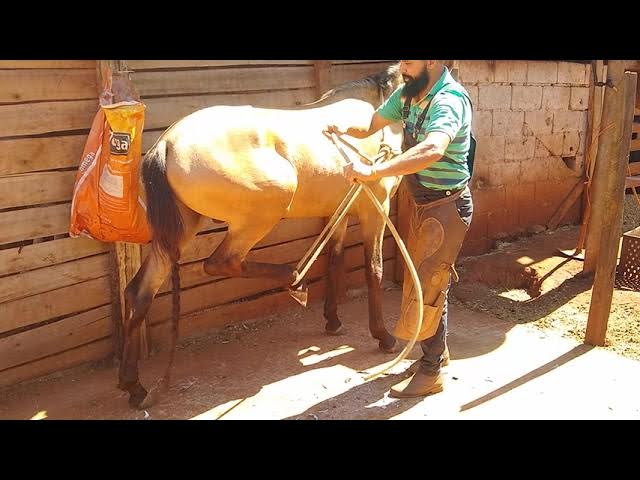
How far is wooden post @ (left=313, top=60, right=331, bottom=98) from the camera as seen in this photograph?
4820 millimetres

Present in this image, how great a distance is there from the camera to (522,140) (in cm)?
653

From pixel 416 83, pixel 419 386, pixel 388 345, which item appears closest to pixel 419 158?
pixel 416 83

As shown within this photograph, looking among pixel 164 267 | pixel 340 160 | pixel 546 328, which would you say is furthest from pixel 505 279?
pixel 164 267

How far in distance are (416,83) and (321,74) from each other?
159 centimetres

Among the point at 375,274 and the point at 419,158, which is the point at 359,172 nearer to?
A: the point at 419,158

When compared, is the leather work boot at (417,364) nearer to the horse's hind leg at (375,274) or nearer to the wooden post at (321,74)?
the horse's hind leg at (375,274)

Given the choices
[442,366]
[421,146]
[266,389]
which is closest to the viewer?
[421,146]

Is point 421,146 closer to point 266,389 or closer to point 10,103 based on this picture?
point 266,389

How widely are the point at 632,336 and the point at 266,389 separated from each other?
2651mm

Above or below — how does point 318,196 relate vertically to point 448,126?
below

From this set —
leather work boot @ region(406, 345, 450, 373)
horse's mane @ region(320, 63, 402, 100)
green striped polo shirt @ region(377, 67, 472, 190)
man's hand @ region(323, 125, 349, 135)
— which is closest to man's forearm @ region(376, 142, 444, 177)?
green striped polo shirt @ region(377, 67, 472, 190)

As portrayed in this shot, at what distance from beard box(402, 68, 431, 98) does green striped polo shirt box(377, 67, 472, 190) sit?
0.06 m

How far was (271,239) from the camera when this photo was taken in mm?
4793

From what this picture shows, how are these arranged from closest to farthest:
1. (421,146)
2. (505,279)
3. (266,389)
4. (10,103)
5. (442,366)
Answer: (421,146)
(10,103)
(266,389)
(442,366)
(505,279)
